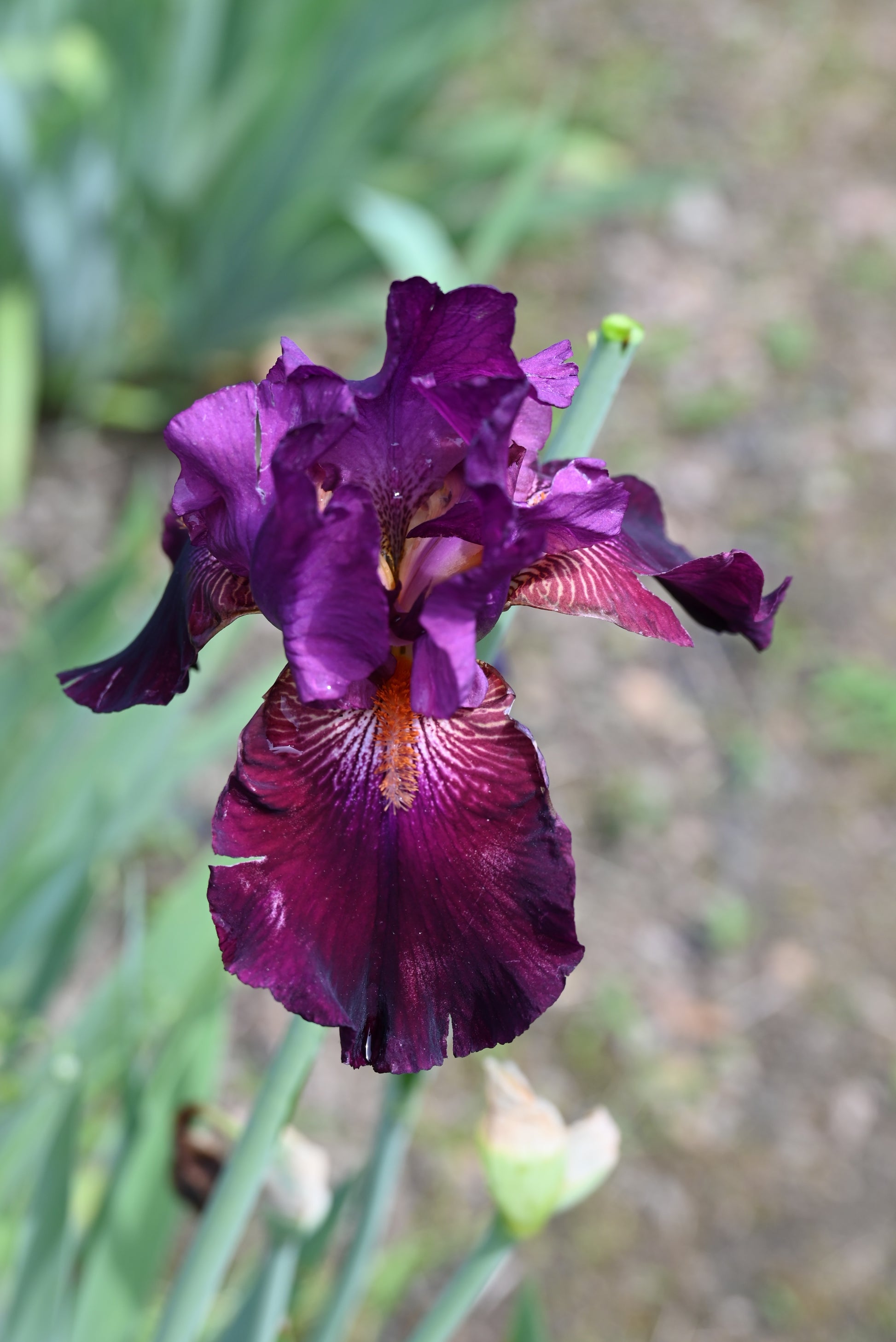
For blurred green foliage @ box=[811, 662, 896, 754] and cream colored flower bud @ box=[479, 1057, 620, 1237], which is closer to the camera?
cream colored flower bud @ box=[479, 1057, 620, 1237]

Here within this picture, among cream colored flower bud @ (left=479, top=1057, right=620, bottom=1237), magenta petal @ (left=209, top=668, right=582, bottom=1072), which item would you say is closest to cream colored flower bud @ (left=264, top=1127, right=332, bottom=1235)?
cream colored flower bud @ (left=479, top=1057, right=620, bottom=1237)

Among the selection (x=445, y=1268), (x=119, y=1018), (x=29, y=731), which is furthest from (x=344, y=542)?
(x=445, y=1268)

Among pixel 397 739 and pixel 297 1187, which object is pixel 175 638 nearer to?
pixel 397 739

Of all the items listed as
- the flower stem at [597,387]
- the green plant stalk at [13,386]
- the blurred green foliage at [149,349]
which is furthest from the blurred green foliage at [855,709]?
the flower stem at [597,387]

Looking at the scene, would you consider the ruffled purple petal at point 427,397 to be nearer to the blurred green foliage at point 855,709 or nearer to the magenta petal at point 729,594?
the magenta petal at point 729,594

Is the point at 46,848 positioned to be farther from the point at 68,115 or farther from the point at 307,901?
the point at 68,115

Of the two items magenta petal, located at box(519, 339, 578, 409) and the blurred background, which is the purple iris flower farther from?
the blurred background
